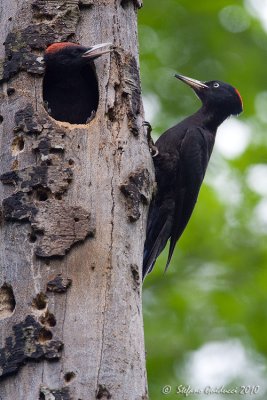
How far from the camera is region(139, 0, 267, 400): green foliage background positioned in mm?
8953

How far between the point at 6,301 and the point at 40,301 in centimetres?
19

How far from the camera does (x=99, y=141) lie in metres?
4.85

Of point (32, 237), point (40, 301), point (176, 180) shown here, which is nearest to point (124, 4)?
point (176, 180)

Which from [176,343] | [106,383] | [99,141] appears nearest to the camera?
[106,383]

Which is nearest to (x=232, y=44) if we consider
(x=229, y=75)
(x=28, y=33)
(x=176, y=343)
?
(x=229, y=75)

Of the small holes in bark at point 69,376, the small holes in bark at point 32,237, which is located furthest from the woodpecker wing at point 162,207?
the small holes in bark at point 69,376

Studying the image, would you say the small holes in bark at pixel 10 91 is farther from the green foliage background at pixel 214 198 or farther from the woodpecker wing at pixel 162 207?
the green foliage background at pixel 214 198

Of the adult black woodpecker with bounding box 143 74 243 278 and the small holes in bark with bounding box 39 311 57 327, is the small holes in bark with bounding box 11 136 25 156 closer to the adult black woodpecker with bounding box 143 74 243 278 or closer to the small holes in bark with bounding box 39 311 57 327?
the small holes in bark with bounding box 39 311 57 327

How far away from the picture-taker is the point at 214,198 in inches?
380

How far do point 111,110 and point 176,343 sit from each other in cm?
417

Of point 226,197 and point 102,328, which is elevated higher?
point 226,197

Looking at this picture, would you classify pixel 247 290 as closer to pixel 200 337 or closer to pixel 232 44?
pixel 200 337

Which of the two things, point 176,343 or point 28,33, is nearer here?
point 28,33

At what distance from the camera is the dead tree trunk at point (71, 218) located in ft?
13.8
